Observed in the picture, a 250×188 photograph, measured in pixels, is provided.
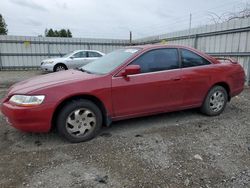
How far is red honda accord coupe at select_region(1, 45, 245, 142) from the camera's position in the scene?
10.2ft

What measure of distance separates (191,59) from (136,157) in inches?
91.7

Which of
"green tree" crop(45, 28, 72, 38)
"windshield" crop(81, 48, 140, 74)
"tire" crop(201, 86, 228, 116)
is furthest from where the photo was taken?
"green tree" crop(45, 28, 72, 38)

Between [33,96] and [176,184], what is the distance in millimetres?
2230

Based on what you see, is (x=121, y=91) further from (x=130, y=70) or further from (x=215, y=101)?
(x=215, y=101)

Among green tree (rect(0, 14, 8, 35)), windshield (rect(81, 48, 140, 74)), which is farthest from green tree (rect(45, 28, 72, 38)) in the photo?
windshield (rect(81, 48, 140, 74))

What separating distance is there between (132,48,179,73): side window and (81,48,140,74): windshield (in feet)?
0.72

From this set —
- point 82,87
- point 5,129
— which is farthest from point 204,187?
point 5,129

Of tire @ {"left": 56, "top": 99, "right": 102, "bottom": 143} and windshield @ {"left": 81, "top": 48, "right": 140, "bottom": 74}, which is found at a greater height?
windshield @ {"left": 81, "top": 48, "right": 140, "bottom": 74}

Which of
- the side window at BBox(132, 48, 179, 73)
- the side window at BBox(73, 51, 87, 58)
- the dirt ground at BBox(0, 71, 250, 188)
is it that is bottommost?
the dirt ground at BBox(0, 71, 250, 188)

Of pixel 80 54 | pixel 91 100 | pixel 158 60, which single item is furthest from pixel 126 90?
pixel 80 54

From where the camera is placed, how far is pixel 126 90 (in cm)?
352

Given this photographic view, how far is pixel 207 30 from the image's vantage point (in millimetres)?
9297

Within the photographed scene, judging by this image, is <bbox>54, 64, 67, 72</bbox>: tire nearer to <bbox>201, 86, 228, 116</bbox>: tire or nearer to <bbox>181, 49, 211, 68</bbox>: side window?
<bbox>181, 49, 211, 68</bbox>: side window

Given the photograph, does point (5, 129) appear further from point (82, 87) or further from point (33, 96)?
point (82, 87)
